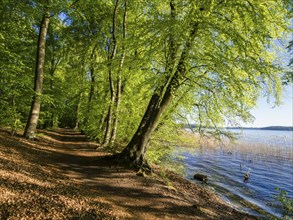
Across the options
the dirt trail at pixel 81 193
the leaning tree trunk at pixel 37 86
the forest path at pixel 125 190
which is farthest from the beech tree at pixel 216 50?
the leaning tree trunk at pixel 37 86

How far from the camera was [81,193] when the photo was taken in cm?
703

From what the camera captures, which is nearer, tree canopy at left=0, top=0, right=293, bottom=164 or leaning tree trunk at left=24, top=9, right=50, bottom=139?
tree canopy at left=0, top=0, right=293, bottom=164

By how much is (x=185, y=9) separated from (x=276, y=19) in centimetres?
393

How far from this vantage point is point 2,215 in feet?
14.4

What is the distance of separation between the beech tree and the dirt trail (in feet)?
6.19

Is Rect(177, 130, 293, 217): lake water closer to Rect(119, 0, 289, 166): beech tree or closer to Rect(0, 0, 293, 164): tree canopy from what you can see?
Rect(0, 0, 293, 164): tree canopy

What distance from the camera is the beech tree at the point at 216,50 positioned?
859cm

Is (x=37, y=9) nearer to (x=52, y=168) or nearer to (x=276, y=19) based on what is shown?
(x=52, y=168)

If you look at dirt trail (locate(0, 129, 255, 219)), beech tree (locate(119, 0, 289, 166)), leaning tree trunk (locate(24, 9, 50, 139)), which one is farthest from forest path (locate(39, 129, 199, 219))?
leaning tree trunk (locate(24, 9, 50, 139))

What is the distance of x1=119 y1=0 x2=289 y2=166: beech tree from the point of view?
859 centimetres

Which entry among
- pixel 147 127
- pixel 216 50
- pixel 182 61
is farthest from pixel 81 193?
pixel 216 50

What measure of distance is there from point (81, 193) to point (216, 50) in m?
7.35

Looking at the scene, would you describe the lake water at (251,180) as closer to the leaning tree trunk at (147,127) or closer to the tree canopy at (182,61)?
the tree canopy at (182,61)

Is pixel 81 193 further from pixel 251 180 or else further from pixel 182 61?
pixel 251 180
